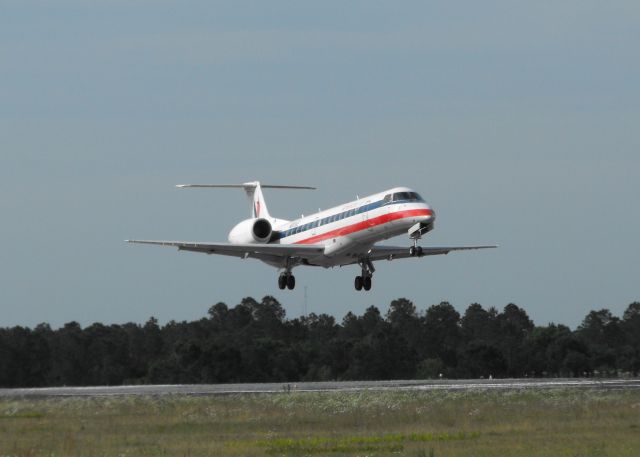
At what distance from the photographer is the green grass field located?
104ft

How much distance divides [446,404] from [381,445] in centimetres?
1152

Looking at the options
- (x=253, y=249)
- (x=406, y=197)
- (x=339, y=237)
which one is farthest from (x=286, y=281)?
(x=406, y=197)

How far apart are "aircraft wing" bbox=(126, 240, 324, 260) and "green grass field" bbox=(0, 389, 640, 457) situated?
7.45 meters

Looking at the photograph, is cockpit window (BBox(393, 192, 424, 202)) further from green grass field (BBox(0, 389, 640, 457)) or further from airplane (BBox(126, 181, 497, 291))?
green grass field (BBox(0, 389, 640, 457))

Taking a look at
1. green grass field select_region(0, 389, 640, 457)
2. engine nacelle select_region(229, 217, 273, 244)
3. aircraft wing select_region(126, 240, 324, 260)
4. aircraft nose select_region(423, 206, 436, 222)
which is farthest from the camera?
engine nacelle select_region(229, 217, 273, 244)

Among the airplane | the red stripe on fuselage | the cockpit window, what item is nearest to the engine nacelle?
the airplane

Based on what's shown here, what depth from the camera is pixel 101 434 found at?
36.8m

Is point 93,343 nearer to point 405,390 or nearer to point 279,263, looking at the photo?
point 279,263

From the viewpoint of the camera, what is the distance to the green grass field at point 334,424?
31734 mm

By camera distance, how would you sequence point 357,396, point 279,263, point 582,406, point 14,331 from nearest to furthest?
point 582,406, point 357,396, point 279,263, point 14,331

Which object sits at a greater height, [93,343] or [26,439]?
[93,343]

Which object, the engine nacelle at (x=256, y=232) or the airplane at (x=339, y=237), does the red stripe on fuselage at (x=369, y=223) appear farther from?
the engine nacelle at (x=256, y=232)

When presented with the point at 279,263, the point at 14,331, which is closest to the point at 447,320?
the point at 14,331

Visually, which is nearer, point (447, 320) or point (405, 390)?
point (405, 390)
